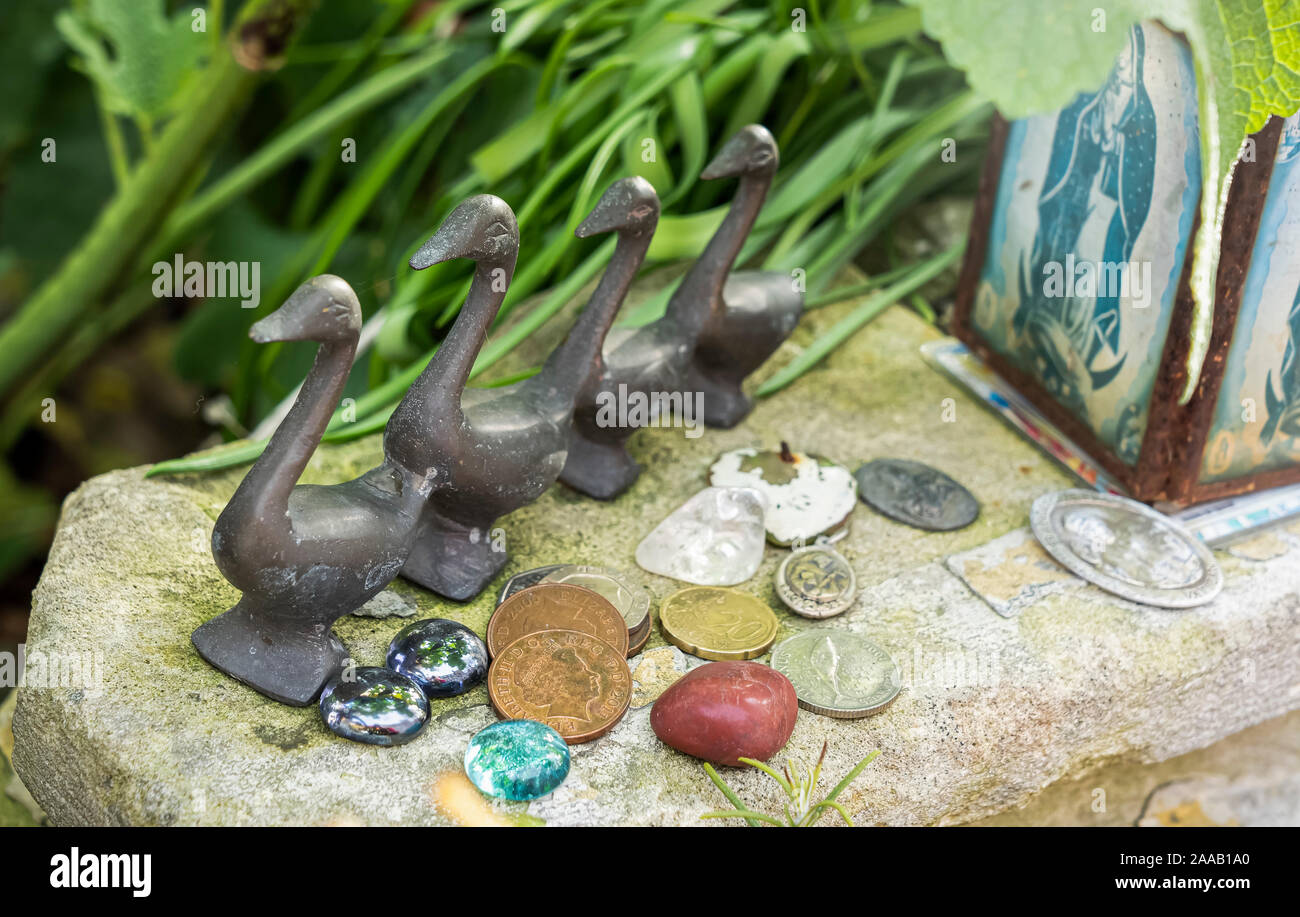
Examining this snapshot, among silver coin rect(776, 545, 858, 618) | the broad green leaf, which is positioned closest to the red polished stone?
silver coin rect(776, 545, 858, 618)

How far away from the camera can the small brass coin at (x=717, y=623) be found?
979 millimetres

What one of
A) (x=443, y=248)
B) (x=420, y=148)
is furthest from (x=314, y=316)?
(x=420, y=148)

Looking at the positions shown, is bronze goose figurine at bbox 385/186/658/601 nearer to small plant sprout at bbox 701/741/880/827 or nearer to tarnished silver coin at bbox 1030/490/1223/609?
small plant sprout at bbox 701/741/880/827

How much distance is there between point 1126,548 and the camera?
110 centimetres

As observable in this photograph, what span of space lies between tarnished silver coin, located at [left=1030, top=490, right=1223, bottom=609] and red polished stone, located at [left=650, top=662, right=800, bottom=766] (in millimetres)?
372

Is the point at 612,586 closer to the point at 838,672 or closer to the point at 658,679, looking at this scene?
the point at 658,679

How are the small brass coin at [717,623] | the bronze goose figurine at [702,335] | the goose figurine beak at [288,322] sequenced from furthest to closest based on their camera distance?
1. the bronze goose figurine at [702,335]
2. the small brass coin at [717,623]
3. the goose figurine beak at [288,322]

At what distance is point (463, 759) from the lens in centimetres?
87

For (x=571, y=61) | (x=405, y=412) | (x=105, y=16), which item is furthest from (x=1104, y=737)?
(x=105, y=16)

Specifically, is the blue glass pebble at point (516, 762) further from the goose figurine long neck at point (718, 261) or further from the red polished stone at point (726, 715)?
the goose figurine long neck at point (718, 261)

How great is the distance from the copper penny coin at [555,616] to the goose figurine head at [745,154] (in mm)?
443

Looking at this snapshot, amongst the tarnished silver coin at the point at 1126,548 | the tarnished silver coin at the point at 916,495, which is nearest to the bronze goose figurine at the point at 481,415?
the tarnished silver coin at the point at 916,495

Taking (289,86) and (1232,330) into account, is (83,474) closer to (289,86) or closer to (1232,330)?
(289,86)

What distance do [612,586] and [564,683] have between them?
13cm
